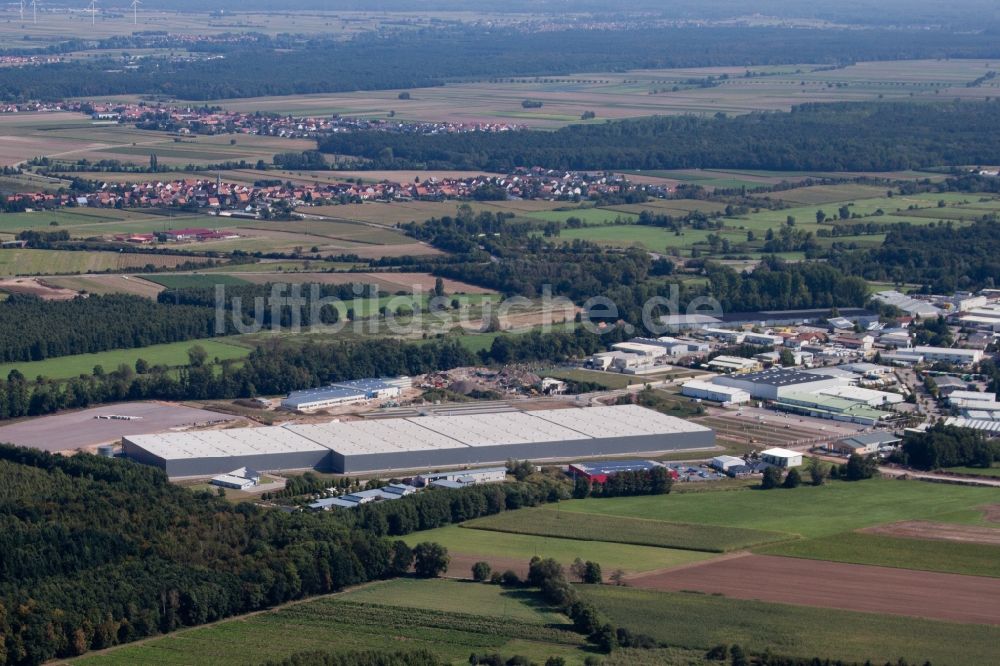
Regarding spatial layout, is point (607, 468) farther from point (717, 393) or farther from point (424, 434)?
point (717, 393)

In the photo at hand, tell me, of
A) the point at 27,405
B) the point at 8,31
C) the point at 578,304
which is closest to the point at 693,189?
the point at 578,304

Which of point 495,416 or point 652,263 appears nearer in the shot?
point 495,416

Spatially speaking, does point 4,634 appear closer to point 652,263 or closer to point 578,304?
point 578,304

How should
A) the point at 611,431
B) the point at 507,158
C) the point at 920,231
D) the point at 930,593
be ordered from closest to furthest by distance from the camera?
the point at 930,593, the point at 611,431, the point at 920,231, the point at 507,158

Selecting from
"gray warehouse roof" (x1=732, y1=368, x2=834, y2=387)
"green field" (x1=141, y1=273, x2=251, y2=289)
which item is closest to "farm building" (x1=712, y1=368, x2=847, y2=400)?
"gray warehouse roof" (x1=732, y1=368, x2=834, y2=387)

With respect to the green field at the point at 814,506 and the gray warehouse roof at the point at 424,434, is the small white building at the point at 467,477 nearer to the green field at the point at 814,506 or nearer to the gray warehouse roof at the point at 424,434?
the gray warehouse roof at the point at 424,434
